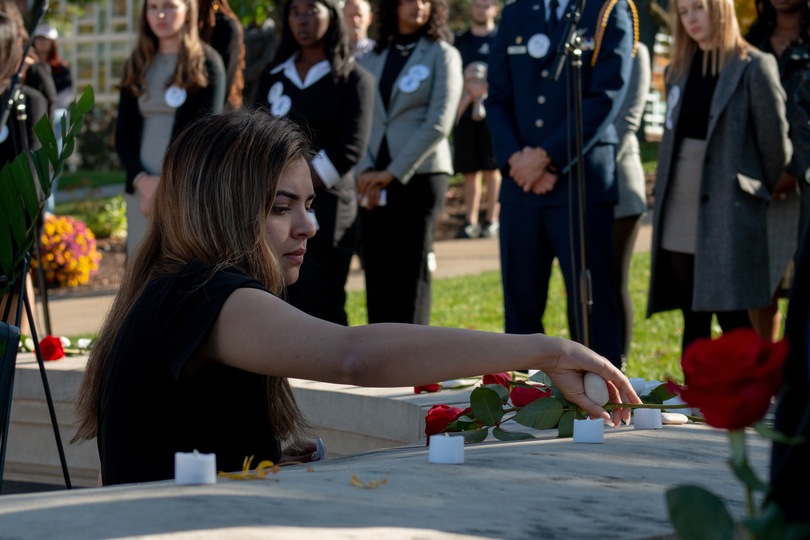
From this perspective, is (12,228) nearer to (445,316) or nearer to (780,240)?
(780,240)

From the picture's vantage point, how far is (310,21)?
20.9 feet

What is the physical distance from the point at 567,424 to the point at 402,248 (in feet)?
13.6

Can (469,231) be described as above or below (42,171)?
below

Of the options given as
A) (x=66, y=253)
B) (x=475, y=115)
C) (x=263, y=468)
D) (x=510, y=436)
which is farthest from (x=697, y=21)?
(x=66, y=253)

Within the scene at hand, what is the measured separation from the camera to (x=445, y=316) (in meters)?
9.12

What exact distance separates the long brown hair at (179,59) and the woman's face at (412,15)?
1113 millimetres

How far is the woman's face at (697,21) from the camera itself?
582cm

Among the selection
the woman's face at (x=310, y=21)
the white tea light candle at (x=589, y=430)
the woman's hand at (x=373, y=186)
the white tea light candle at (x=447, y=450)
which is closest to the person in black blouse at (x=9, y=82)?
the woman's face at (x=310, y=21)

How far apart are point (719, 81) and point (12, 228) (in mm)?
3670

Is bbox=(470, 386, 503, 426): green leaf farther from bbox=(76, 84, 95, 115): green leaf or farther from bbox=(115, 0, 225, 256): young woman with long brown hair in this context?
bbox=(115, 0, 225, 256): young woman with long brown hair

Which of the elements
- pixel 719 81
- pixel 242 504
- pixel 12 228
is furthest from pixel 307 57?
pixel 242 504

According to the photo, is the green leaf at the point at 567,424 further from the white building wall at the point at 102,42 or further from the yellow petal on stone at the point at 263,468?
the white building wall at the point at 102,42

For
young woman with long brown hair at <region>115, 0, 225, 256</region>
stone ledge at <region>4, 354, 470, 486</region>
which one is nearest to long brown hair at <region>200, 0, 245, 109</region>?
young woman with long brown hair at <region>115, 0, 225, 256</region>

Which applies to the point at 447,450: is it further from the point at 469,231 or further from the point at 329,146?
the point at 469,231
